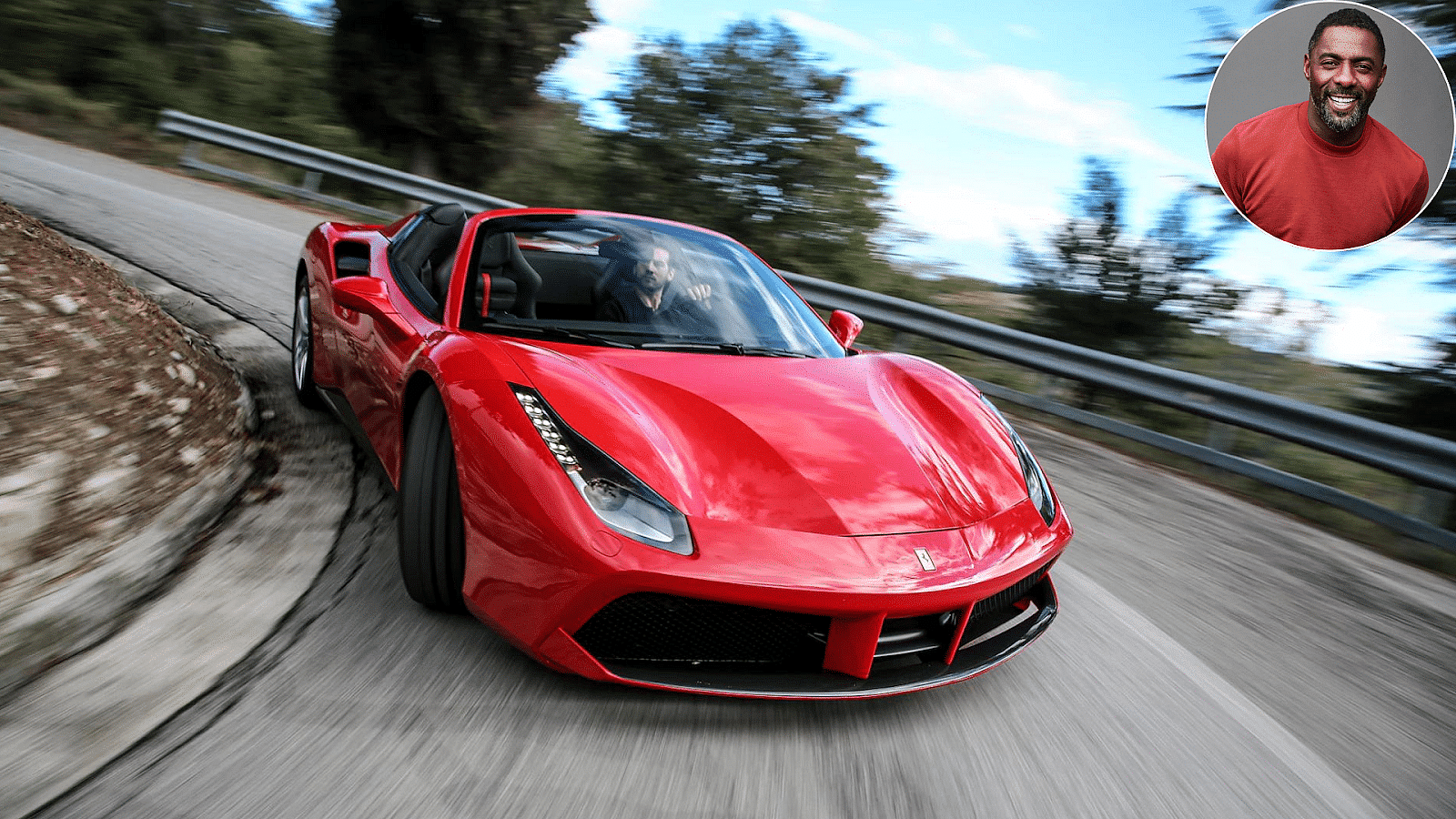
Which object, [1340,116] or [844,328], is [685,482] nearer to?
[844,328]

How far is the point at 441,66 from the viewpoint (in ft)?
44.3

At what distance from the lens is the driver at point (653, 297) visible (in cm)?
357

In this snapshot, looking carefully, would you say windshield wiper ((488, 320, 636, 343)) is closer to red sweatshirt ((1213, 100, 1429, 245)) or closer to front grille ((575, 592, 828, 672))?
front grille ((575, 592, 828, 672))

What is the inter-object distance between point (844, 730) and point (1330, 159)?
412 cm

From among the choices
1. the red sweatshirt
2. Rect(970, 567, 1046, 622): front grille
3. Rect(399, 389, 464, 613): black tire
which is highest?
the red sweatshirt

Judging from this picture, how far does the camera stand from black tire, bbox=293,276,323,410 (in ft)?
15.8

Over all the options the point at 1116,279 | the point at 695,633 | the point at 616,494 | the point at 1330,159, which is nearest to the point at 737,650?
the point at 695,633

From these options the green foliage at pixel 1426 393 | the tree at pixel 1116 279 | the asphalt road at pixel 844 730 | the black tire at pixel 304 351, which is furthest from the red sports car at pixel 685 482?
the tree at pixel 1116 279

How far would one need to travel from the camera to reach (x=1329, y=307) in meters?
6.72

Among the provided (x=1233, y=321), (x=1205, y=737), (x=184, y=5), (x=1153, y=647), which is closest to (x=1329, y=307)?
(x=1233, y=321)

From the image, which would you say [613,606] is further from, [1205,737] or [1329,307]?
[1329,307]

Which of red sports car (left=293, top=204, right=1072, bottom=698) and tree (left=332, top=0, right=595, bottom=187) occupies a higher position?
tree (left=332, top=0, right=595, bottom=187)

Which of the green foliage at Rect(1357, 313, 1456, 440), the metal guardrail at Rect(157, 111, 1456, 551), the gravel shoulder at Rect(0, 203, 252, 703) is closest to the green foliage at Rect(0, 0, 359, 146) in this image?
the metal guardrail at Rect(157, 111, 1456, 551)

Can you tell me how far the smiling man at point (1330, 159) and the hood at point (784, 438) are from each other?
108 inches
